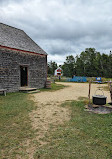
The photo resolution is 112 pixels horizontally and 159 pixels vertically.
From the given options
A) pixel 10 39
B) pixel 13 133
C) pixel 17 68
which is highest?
pixel 10 39

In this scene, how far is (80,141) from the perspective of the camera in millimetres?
3357

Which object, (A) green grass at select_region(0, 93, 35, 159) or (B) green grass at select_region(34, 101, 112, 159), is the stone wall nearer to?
(A) green grass at select_region(0, 93, 35, 159)

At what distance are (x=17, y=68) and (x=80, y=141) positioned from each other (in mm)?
10745

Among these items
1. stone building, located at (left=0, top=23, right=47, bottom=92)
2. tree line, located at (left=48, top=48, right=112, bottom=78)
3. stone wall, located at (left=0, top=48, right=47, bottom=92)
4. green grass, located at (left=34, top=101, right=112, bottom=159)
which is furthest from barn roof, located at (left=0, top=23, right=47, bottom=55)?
tree line, located at (left=48, top=48, right=112, bottom=78)

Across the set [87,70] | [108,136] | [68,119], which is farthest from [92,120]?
[87,70]

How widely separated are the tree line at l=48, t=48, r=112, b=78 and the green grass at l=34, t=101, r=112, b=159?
36154 mm

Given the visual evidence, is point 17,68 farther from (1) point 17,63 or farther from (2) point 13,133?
(2) point 13,133

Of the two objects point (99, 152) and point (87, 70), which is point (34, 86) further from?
point (87, 70)

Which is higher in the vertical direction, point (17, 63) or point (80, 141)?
point (17, 63)

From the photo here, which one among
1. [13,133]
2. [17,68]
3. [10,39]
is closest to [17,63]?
[17,68]

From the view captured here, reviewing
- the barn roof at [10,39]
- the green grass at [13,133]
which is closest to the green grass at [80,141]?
the green grass at [13,133]

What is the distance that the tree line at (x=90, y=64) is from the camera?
4142 cm

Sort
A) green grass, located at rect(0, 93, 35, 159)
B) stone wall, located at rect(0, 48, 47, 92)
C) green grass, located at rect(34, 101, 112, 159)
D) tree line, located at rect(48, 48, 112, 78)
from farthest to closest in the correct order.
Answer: tree line, located at rect(48, 48, 112, 78)
stone wall, located at rect(0, 48, 47, 92)
green grass, located at rect(0, 93, 35, 159)
green grass, located at rect(34, 101, 112, 159)

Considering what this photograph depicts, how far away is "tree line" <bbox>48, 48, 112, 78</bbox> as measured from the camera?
1631 inches
